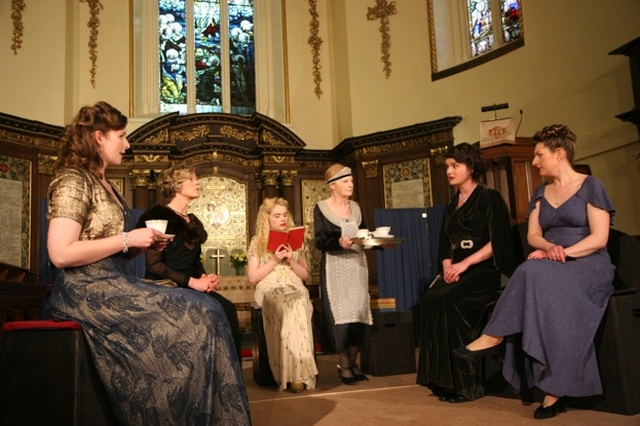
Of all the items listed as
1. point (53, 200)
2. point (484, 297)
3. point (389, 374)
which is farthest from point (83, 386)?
point (389, 374)

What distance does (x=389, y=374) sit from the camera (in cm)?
506

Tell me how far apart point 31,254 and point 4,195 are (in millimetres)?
940

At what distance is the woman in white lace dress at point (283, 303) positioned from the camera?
4525 mm

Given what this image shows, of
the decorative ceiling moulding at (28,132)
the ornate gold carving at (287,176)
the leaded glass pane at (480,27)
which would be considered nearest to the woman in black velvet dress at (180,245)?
the decorative ceiling moulding at (28,132)

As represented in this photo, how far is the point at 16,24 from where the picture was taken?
374 inches

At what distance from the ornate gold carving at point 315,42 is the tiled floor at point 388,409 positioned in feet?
25.9

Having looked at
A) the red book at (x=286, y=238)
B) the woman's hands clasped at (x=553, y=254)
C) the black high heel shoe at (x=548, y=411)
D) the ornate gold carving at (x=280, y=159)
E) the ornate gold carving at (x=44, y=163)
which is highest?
the ornate gold carving at (x=280, y=159)

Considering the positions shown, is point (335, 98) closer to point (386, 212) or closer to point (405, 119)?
point (405, 119)

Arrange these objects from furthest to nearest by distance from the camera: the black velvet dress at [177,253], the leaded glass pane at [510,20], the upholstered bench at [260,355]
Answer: the leaded glass pane at [510,20], the upholstered bench at [260,355], the black velvet dress at [177,253]

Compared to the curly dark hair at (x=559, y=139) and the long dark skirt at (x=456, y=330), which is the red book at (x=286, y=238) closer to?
the long dark skirt at (x=456, y=330)

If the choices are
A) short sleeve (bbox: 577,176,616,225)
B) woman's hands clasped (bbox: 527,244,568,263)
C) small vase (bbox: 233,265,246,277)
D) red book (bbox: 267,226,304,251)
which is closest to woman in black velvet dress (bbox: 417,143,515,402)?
woman's hands clasped (bbox: 527,244,568,263)

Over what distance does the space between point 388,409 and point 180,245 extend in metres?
1.65

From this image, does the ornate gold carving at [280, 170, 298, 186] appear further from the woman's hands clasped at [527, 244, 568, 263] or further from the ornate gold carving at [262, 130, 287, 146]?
the woman's hands clasped at [527, 244, 568, 263]

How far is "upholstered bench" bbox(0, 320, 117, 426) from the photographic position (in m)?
2.16
